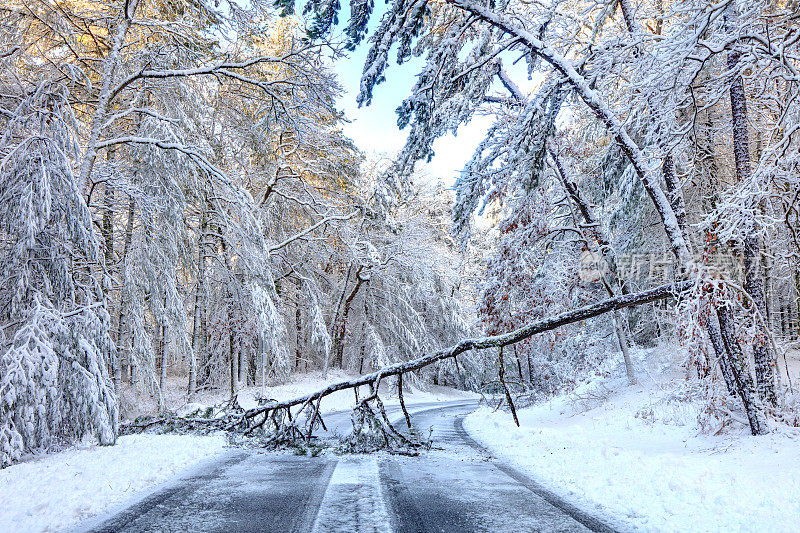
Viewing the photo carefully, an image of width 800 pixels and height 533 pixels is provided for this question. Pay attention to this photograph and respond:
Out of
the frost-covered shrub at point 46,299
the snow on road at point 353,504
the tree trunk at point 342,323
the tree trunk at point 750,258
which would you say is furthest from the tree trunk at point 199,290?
the tree trunk at point 750,258

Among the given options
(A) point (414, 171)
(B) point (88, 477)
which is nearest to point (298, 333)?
(A) point (414, 171)

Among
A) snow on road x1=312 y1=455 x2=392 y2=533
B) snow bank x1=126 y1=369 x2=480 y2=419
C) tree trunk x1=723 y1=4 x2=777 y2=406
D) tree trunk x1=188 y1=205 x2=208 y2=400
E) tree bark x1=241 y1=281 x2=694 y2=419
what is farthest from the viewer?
tree trunk x1=188 y1=205 x2=208 y2=400

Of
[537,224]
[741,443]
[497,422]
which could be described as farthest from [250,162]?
[741,443]

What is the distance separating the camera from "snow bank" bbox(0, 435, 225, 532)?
3936 millimetres

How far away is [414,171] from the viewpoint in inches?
354

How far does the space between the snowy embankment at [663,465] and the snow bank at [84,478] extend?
14.7ft

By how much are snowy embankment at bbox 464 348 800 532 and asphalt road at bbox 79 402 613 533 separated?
20.6 inches

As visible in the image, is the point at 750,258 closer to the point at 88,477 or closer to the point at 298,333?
→ the point at 88,477

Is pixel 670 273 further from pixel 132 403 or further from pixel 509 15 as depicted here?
pixel 132 403

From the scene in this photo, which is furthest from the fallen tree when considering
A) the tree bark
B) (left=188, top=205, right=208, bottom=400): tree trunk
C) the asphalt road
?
(left=188, top=205, right=208, bottom=400): tree trunk

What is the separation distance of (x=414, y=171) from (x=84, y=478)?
6758mm

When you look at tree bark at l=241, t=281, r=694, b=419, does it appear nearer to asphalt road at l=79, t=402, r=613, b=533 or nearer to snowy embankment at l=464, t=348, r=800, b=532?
asphalt road at l=79, t=402, r=613, b=533

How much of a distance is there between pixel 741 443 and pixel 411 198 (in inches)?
906

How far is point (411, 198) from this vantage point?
2859cm
